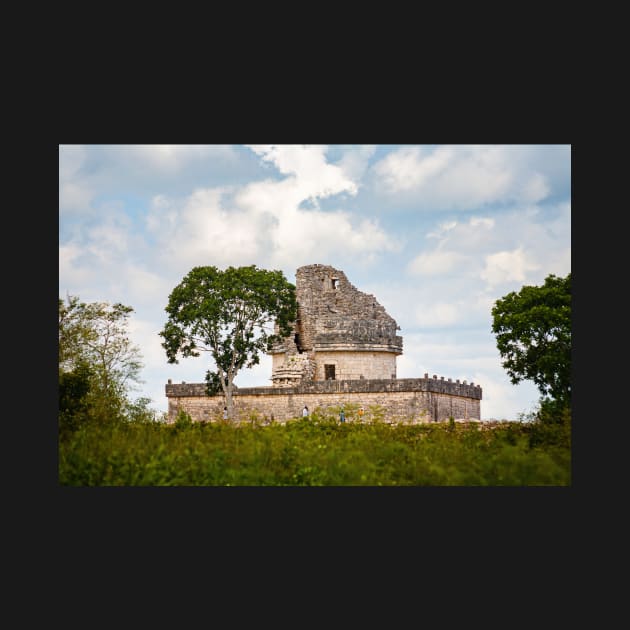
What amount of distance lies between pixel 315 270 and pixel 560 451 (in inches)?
977

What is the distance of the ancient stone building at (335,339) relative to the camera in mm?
37781

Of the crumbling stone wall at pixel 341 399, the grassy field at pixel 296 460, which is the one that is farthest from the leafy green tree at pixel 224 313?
the grassy field at pixel 296 460

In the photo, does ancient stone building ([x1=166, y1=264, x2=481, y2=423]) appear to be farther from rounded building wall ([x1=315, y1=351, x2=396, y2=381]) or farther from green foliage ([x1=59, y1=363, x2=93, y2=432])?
green foliage ([x1=59, y1=363, x2=93, y2=432])

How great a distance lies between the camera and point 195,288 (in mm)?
33500

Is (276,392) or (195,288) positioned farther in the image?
(276,392)

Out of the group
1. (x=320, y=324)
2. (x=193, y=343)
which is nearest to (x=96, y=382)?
(x=193, y=343)

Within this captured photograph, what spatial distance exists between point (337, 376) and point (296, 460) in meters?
22.0

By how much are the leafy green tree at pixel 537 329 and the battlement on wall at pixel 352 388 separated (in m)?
4.24

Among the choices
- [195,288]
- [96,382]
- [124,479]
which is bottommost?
[124,479]

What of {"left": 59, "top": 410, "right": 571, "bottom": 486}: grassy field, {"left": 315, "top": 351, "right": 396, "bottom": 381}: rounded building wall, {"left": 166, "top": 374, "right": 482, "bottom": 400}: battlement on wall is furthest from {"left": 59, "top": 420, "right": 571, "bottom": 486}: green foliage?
{"left": 315, "top": 351, "right": 396, "bottom": 381}: rounded building wall

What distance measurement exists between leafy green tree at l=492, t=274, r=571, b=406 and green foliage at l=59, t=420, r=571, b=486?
10812 millimetres

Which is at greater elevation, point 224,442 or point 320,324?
point 320,324

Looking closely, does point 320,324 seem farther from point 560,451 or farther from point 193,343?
point 560,451

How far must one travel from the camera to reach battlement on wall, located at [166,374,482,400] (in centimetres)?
3422
